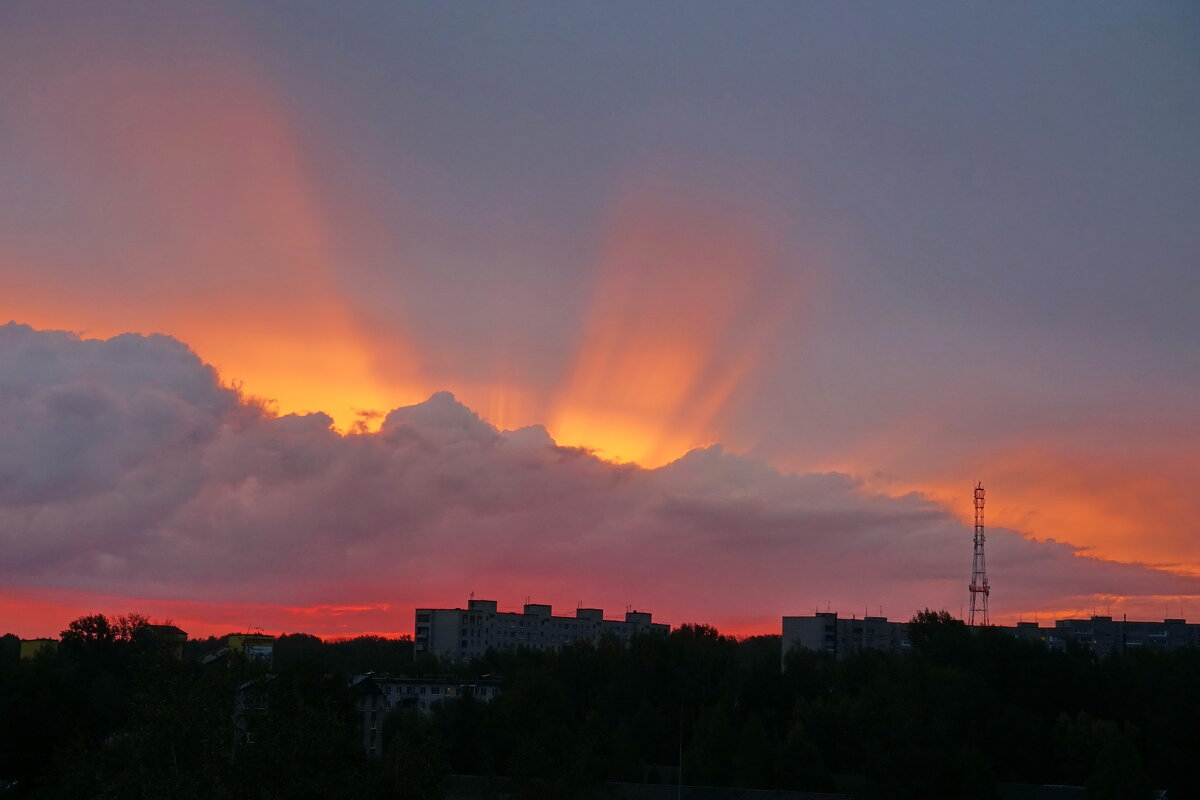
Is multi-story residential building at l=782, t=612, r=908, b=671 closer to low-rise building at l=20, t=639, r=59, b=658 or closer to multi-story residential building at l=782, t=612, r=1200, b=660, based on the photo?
multi-story residential building at l=782, t=612, r=1200, b=660

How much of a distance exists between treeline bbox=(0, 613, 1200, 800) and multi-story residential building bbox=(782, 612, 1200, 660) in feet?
139

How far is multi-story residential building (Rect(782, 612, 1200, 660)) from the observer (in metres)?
134

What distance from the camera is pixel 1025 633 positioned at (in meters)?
144

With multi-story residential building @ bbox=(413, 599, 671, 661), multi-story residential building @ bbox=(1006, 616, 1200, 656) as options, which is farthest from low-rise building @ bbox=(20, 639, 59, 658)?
multi-story residential building @ bbox=(1006, 616, 1200, 656)

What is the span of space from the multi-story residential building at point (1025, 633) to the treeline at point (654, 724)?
139ft

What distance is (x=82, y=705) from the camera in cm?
5619

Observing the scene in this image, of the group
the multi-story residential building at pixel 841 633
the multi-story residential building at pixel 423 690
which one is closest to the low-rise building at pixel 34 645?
the multi-story residential building at pixel 423 690

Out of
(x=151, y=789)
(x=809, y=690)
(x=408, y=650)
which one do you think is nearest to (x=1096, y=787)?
(x=809, y=690)

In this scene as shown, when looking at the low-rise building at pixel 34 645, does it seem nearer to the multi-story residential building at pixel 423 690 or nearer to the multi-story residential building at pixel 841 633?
the multi-story residential building at pixel 423 690

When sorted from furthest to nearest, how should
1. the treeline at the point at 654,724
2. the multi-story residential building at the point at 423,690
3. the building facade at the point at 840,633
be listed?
the building facade at the point at 840,633, the multi-story residential building at the point at 423,690, the treeline at the point at 654,724

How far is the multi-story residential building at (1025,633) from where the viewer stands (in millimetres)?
134375

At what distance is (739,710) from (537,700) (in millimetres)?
13086

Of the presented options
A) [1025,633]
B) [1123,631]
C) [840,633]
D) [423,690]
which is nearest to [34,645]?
[423,690]

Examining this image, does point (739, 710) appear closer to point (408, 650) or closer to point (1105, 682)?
point (1105, 682)
